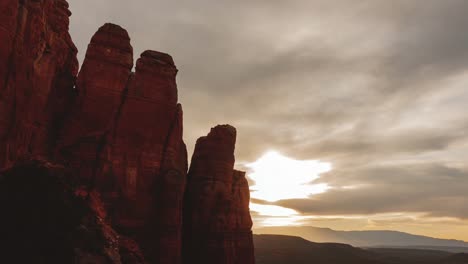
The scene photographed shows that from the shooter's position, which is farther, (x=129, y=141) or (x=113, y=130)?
(x=129, y=141)

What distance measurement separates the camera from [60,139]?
36312 millimetres

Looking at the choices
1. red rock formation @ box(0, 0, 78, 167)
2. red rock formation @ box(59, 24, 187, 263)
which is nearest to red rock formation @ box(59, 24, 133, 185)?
red rock formation @ box(59, 24, 187, 263)

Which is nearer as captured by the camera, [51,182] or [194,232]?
[51,182]

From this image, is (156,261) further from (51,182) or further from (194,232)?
(51,182)

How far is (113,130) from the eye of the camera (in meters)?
37.9

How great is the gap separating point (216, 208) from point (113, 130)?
17.2 meters

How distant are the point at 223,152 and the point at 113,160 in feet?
58.0

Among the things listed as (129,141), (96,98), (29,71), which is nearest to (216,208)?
(129,141)

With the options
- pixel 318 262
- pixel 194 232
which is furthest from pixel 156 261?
pixel 318 262

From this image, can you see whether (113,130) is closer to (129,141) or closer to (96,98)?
(129,141)

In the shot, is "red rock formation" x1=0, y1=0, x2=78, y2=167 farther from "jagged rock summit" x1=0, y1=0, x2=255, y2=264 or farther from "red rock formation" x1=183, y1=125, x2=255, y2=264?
"red rock formation" x1=183, y1=125, x2=255, y2=264

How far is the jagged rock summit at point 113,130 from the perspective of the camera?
25.7 m

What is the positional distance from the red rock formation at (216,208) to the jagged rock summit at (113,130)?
0.13 metres

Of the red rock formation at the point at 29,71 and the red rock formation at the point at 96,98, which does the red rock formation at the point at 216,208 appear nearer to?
the red rock formation at the point at 96,98
